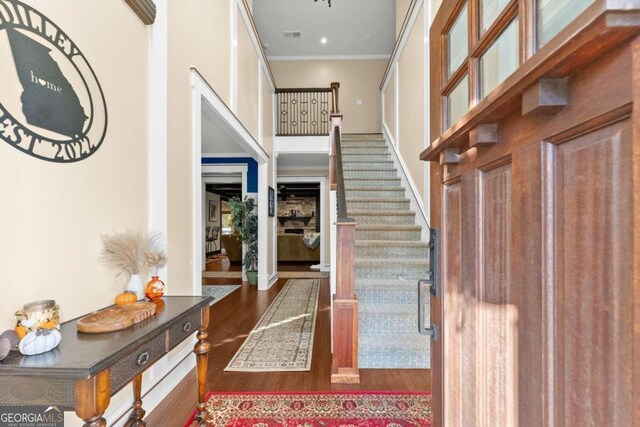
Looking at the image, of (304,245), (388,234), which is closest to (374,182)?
(388,234)

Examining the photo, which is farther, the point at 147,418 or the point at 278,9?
the point at 278,9

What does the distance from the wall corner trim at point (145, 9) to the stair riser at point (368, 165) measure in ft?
12.0

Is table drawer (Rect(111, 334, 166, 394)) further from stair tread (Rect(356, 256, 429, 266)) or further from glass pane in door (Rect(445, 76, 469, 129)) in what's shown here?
stair tread (Rect(356, 256, 429, 266))

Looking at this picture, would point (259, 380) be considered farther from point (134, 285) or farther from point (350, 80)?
point (350, 80)

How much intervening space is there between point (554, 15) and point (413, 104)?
4.09 metres

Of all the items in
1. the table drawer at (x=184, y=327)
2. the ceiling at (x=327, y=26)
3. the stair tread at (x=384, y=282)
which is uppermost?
the ceiling at (x=327, y=26)

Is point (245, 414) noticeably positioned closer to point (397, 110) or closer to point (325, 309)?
point (325, 309)

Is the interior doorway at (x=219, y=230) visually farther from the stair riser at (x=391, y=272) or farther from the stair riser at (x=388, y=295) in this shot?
the stair riser at (x=388, y=295)

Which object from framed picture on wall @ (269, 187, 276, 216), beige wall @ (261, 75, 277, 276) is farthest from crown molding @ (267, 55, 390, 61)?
framed picture on wall @ (269, 187, 276, 216)

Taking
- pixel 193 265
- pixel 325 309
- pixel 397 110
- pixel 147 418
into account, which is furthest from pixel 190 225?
pixel 397 110

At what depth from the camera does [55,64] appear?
54.6 inches

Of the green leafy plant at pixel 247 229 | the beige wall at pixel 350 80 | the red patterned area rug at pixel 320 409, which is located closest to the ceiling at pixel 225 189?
the beige wall at pixel 350 80

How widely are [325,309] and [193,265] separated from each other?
2200 millimetres

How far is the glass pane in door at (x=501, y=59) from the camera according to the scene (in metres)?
0.71
